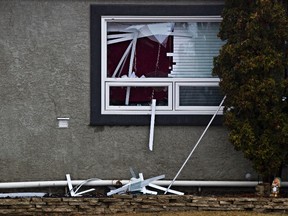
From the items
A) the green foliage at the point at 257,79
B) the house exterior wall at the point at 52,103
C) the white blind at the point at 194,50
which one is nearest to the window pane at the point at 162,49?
the white blind at the point at 194,50

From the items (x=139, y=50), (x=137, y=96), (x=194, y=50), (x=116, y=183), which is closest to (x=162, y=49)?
(x=139, y=50)

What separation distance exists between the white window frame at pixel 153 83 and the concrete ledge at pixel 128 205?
1.33 m

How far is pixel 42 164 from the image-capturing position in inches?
400

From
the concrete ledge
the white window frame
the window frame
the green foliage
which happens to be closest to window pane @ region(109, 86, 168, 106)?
the white window frame

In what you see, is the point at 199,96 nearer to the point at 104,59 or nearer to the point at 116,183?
the point at 104,59

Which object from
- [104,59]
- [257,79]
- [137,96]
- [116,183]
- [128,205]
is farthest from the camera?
[137,96]

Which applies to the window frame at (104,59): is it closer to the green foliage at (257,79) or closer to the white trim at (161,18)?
the white trim at (161,18)

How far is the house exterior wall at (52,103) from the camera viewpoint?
33.2 ft

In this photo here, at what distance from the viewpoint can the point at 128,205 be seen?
31.0 ft

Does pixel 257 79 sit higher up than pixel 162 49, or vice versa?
pixel 162 49

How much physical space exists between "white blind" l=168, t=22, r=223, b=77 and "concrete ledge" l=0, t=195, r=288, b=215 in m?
1.88

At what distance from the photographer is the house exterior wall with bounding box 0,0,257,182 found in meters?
10.1

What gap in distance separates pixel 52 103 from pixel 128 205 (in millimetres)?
1828

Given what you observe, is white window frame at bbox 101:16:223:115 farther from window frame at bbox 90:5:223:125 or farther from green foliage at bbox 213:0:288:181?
green foliage at bbox 213:0:288:181
